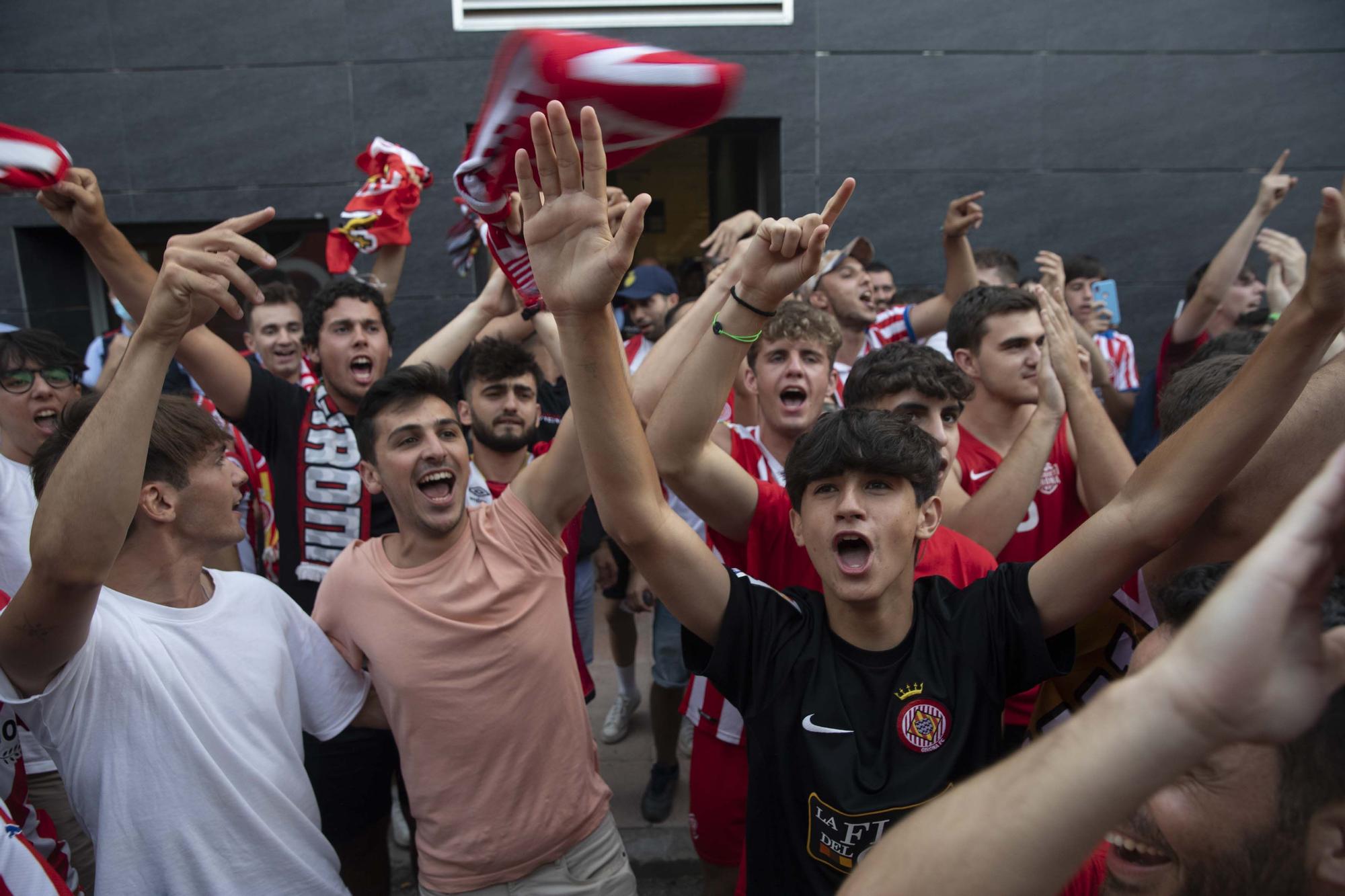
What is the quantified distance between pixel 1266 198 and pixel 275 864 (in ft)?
15.9

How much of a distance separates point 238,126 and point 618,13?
327 cm

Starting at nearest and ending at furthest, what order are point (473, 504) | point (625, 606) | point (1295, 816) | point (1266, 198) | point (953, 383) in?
point (1295, 816)
point (953, 383)
point (473, 504)
point (1266, 198)
point (625, 606)

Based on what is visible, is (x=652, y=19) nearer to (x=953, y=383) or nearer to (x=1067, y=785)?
(x=953, y=383)

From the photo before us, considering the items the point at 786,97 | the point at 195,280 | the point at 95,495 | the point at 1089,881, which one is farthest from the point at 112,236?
the point at 786,97

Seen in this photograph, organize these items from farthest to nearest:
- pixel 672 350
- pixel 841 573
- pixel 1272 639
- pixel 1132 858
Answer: pixel 672 350, pixel 841 573, pixel 1132 858, pixel 1272 639

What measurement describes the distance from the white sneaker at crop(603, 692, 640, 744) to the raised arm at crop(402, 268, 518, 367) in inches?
83.8

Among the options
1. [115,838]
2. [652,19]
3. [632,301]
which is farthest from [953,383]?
[652,19]

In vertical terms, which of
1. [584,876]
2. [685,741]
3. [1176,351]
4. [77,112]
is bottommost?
[685,741]

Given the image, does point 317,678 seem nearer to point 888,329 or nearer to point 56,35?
point 888,329

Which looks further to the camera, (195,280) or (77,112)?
(77,112)

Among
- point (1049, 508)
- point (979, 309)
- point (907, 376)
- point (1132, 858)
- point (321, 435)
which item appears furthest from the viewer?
point (979, 309)

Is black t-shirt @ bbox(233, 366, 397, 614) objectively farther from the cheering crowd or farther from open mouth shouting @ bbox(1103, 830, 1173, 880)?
open mouth shouting @ bbox(1103, 830, 1173, 880)

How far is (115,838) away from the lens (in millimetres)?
1875

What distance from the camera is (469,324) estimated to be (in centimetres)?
362
